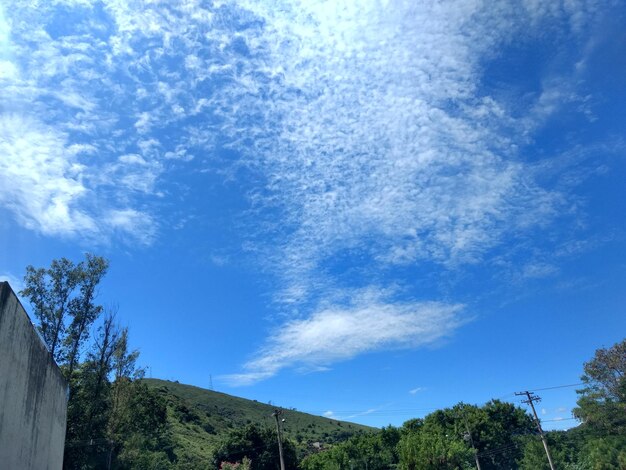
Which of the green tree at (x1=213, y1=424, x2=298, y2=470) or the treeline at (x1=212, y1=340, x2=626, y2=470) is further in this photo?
the green tree at (x1=213, y1=424, x2=298, y2=470)

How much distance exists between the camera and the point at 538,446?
49.6 metres

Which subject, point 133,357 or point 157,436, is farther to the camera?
point 157,436

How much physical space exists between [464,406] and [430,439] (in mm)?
22007

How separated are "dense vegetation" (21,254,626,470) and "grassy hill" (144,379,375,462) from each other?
0.45 metres

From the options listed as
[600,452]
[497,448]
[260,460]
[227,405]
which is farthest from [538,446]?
[227,405]

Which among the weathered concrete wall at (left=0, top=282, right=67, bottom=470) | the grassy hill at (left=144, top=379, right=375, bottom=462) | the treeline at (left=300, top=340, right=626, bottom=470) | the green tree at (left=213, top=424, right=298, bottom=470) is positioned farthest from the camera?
the grassy hill at (left=144, top=379, right=375, bottom=462)

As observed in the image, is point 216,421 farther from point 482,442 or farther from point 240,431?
point 482,442

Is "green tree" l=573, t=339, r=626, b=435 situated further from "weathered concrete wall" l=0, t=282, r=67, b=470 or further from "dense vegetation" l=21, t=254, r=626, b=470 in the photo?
"weathered concrete wall" l=0, t=282, r=67, b=470

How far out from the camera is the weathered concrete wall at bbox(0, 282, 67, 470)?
40.0 ft

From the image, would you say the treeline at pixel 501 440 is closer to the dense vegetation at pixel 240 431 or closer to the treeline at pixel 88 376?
the dense vegetation at pixel 240 431

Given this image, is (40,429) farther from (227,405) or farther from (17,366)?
(227,405)

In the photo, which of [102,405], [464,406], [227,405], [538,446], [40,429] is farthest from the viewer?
[227,405]

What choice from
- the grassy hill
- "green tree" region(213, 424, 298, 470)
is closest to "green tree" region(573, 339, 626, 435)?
"green tree" region(213, 424, 298, 470)

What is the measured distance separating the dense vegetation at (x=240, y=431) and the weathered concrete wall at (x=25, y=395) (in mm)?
10743
